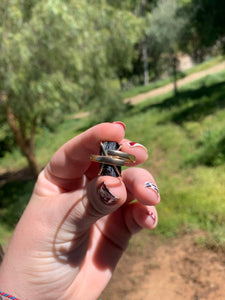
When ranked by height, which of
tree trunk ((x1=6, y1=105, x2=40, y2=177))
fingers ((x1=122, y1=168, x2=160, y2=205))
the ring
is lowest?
tree trunk ((x1=6, y1=105, x2=40, y2=177))

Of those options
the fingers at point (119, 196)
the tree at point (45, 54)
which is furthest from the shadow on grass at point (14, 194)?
the fingers at point (119, 196)

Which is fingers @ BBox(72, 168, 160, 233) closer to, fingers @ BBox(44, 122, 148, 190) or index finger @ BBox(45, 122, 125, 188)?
fingers @ BBox(44, 122, 148, 190)

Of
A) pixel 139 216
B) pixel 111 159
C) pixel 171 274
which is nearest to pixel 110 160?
pixel 111 159

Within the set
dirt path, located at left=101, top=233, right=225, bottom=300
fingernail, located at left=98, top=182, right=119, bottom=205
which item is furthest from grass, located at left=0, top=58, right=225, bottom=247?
fingernail, located at left=98, top=182, right=119, bottom=205

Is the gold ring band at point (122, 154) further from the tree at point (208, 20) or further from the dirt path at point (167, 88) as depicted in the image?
the dirt path at point (167, 88)

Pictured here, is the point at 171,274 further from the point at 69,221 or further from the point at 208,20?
the point at 208,20

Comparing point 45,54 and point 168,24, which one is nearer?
point 45,54

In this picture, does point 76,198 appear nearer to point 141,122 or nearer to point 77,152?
point 77,152
